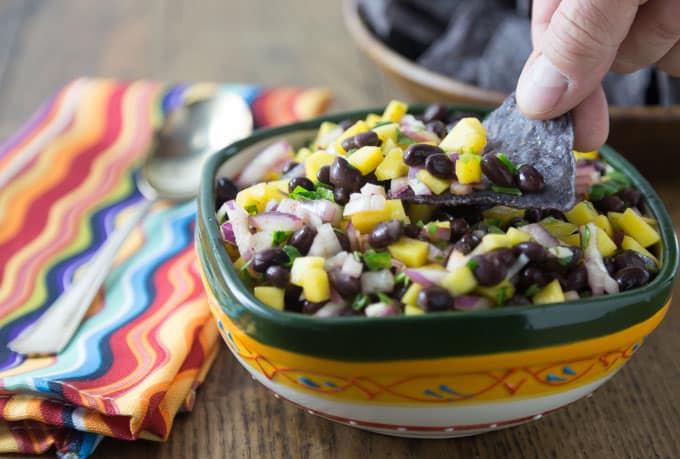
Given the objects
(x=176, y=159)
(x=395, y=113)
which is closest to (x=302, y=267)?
(x=395, y=113)

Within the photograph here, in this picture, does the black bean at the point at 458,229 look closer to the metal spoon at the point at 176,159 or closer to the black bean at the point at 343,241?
the black bean at the point at 343,241

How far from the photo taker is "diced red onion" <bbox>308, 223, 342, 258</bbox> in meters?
1.65

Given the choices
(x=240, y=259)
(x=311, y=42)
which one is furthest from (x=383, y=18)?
(x=240, y=259)

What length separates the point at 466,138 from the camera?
6.06 feet

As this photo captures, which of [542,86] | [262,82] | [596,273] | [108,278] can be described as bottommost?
[262,82]

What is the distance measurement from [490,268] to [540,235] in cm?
24

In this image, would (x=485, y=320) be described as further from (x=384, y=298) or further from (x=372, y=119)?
(x=372, y=119)

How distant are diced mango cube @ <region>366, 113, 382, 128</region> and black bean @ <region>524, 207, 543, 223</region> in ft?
1.63

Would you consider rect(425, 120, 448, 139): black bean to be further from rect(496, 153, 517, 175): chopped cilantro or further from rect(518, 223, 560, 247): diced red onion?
rect(518, 223, 560, 247): diced red onion

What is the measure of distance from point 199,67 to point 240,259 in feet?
7.24

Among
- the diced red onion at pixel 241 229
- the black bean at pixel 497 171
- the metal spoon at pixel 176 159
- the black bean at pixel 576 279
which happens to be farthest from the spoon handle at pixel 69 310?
the black bean at pixel 576 279

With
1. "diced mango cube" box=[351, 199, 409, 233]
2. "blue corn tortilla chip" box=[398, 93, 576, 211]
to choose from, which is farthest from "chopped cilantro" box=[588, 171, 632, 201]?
"diced mango cube" box=[351, 199, 409, 233]

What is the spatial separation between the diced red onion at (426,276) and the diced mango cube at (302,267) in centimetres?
18

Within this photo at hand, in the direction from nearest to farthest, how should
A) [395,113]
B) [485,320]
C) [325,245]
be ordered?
[485,320]
[325,245]
[395,113]
